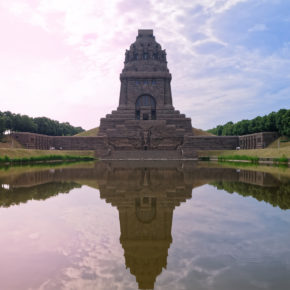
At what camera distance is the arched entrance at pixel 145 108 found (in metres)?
64.8

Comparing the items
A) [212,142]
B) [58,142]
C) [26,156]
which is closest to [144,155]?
[26,156]

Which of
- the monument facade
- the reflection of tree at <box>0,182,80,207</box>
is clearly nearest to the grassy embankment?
the monument facade

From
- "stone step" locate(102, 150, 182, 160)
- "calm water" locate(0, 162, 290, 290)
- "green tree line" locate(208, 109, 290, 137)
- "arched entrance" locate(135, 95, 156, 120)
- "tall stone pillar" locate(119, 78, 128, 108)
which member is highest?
"tall stone pillar" locate(119, 78, 128, 108)

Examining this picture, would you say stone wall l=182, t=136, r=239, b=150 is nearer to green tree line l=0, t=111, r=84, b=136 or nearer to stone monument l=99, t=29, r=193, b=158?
stone monument l=99, t=29, r=193, b=158

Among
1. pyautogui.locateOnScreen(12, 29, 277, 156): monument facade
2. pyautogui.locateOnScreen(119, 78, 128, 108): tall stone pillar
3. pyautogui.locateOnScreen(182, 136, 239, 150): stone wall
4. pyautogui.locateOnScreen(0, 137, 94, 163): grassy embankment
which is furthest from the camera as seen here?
pyautogui.locateOnScreen(119, 78, 128, 108): tall stone pillar

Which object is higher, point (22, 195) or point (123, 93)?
point (123, 93)

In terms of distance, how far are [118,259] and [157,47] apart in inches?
2784

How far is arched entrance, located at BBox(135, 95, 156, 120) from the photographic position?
2552 inches

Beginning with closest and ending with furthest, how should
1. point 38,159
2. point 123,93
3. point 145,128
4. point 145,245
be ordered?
point 145,245 < point 38,159 < point 145,128 < point 123,93

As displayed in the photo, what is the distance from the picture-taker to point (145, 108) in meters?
64.9

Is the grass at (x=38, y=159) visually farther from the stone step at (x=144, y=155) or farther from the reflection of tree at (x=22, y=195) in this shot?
the reflection of tree at (x=22, y=195)

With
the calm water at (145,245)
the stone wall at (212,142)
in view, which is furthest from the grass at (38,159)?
the calm water at (145,245)

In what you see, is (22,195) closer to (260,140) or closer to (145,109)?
(260,140)

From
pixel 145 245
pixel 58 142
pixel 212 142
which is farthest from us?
pixel 58 142
